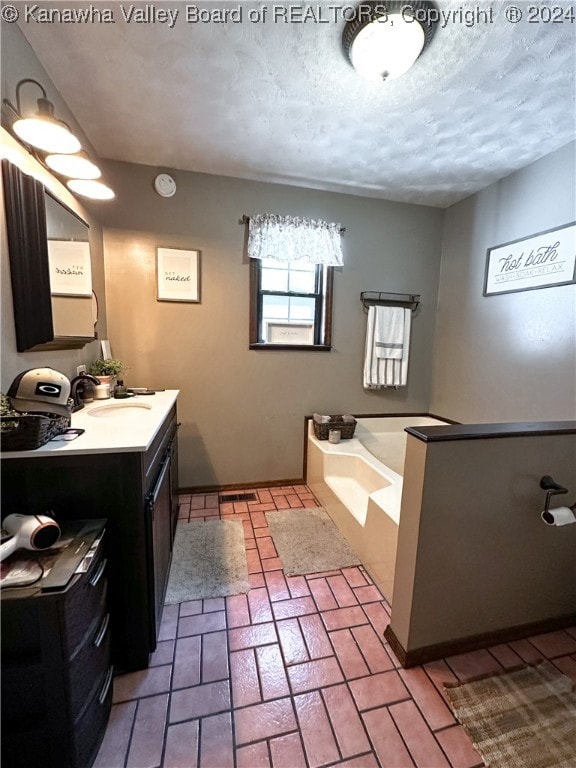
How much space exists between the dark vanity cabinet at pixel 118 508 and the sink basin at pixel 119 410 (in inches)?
19.2

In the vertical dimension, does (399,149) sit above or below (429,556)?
above

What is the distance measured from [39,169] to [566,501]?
2867 millimetres

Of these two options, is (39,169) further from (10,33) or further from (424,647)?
Result: (424,647)

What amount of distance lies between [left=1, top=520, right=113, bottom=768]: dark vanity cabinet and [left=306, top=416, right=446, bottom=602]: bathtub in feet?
4.37

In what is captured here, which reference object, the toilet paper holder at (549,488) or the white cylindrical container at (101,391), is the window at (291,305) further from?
the toilet paper holder at (549,488)

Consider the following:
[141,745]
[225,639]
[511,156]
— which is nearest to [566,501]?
[225,639]

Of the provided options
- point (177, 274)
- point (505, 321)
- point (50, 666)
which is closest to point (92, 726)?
point (50, 666)

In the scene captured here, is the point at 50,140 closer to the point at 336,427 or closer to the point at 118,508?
the point at 118,508

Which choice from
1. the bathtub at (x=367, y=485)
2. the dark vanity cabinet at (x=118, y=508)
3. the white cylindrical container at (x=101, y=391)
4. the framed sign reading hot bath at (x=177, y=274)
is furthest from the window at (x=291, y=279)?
the dark vanity cabinet at (x=118, y=508)

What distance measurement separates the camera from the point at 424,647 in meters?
1.33

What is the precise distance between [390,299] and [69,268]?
98.0 inches

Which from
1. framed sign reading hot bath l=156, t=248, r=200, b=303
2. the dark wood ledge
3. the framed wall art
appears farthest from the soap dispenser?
the dark wood ledge

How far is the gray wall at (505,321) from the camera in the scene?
2.01 metres

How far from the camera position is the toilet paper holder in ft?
4.17
